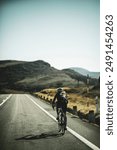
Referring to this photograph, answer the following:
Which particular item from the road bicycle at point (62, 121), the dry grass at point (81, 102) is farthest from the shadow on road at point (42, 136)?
the dry grass at point (81, 102)

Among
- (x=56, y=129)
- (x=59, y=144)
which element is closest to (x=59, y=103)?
(x=56, y=129)

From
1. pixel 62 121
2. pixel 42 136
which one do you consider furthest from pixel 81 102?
pixel 42 136

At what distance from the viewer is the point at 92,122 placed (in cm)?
1317

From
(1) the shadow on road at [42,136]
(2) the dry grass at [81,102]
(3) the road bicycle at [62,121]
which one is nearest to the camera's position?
(1) the shadow on road at [42,136]

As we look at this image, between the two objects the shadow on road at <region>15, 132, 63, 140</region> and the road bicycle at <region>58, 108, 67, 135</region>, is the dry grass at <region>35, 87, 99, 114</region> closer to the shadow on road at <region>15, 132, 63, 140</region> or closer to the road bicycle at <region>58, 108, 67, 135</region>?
the road bicycle at <region>58, 108, 67, 135</region>

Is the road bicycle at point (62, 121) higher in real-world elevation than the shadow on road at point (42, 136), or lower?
higher

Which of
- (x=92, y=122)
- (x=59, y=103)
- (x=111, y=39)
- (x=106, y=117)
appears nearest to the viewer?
(x=106, y=117)

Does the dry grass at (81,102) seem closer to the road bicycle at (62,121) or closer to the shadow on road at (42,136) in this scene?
the road bicycle at (62,121)

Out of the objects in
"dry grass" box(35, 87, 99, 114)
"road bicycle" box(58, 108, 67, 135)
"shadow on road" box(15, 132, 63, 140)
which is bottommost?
"shadow on road" box(15, 132, 63, 140)

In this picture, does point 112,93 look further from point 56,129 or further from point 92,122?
point 92,122

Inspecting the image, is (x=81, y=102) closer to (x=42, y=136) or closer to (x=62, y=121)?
(x=62, y=121)

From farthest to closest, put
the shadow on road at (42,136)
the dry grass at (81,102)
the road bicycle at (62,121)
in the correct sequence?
1. the dry grass at (81,102)
2. the road bicycle at (62,121)
3. the shadow on road at (42,136)

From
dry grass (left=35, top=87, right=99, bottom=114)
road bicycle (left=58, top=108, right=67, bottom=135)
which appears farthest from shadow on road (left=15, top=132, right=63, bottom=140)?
dry grass (left=35, top=87, right=99, bottom=114)

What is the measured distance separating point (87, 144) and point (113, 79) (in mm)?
2434
